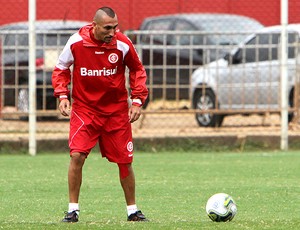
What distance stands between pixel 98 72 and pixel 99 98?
22 centimetres

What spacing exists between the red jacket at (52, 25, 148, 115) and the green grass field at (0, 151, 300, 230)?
1.02 metres

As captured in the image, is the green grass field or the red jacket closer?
the green grass field

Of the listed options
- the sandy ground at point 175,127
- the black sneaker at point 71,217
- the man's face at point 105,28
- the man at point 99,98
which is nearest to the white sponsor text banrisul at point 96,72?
the man at point 99,98

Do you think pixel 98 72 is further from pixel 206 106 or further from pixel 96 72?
pixel 206 106

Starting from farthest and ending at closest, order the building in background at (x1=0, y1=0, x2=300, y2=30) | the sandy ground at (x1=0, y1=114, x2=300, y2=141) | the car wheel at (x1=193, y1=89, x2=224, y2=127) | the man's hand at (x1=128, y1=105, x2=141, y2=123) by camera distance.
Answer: the building in background at (x1=0, y1=0, x2=300, y2=30)
the car wheel at (x1=193, y1=89, x2=224, y2=127)
the sandy ground at (x1=0, y1=114, x2=300, y2=141)
the man's hand at (x1=128, y1=105, x2=141, y2=123)

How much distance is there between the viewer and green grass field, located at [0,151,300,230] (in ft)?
29.2

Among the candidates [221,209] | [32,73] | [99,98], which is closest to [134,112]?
[99,98]

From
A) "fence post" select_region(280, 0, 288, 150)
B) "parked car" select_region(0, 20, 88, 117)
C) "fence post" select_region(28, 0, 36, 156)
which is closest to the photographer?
"fence post" select_region(28, 0, 36, 156)

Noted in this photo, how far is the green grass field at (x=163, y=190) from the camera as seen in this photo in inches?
350

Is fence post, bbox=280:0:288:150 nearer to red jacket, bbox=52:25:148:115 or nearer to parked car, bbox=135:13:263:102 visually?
parked car, bbox=135:13:263:102

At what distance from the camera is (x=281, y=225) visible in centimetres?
831

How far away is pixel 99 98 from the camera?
30.0ft

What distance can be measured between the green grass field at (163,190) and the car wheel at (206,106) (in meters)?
0.94

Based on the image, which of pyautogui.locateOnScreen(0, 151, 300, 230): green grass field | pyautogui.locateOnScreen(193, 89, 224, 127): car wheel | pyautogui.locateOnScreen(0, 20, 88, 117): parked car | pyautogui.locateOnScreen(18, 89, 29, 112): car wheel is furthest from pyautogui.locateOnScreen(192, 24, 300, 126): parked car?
pyautogui.locateOnScreen(18, 89, 29, 112): car wheel
